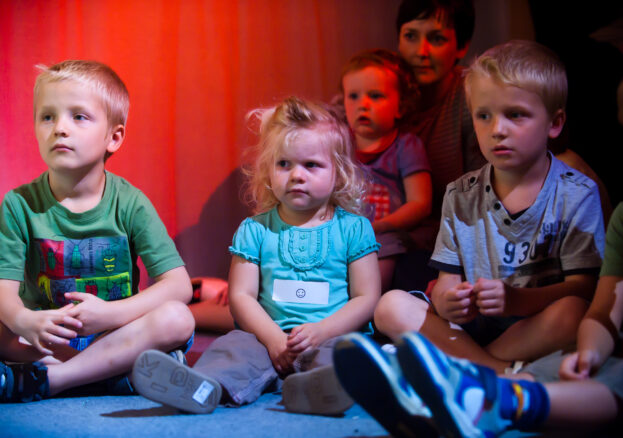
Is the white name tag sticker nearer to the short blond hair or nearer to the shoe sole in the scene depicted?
the short blond hair

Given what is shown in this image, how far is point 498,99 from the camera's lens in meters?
1.21

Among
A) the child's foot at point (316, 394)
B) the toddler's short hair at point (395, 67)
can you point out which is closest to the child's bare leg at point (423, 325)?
the child's foot at point (316, 394)

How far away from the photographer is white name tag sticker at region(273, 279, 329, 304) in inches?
53.8

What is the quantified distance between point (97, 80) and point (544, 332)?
3.57 feet

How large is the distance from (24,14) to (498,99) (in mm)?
1383

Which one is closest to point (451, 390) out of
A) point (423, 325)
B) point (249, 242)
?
point (423, 325)

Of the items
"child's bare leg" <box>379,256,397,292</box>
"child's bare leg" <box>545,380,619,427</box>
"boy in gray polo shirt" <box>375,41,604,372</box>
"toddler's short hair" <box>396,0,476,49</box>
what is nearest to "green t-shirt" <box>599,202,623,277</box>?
"boy in gray polo shirt" <box>375,41,604,372</box>

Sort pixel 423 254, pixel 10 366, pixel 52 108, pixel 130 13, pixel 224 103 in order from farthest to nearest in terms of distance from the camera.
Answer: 1. pixel 224 103
2. pixel 130 13
3. pixel 423 254
4. pixel 52 108
5. pixel 10 366

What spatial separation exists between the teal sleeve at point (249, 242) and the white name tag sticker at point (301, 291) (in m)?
0.09

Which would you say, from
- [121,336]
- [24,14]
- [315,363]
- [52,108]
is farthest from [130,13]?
[315,363]

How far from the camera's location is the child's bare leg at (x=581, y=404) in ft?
2.89

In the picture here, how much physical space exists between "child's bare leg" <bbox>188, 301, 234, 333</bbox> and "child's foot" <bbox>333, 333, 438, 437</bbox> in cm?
100

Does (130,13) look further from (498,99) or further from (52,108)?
(498,99)

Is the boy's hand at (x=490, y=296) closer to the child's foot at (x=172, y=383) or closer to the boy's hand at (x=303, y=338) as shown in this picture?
the boy's hand at (x=303, y=338)
